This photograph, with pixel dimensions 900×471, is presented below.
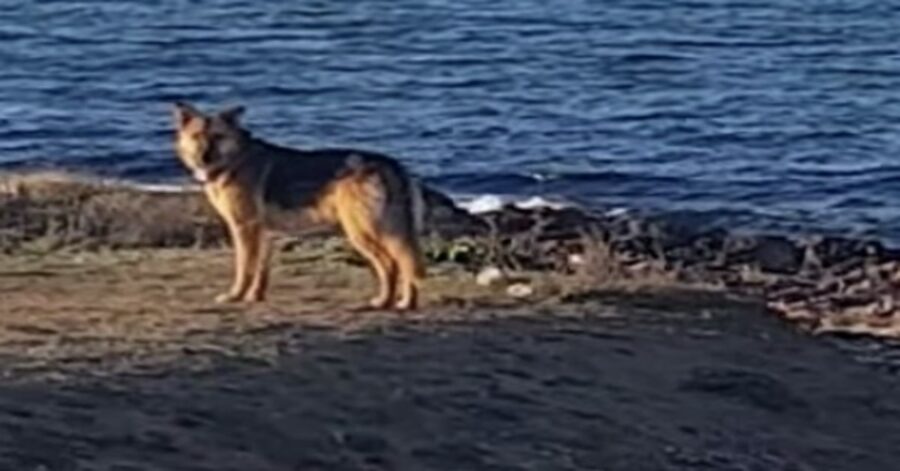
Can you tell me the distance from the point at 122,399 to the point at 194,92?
67.1ft

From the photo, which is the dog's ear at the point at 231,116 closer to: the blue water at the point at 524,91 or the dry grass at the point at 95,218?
the dry grass at the point at 95,218

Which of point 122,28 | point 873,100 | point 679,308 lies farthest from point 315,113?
point 679,308

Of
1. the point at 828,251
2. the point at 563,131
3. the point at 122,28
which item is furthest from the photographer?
the point at 122,28

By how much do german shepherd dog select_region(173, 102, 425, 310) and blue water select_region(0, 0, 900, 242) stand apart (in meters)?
9.38

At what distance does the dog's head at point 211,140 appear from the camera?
12953mm

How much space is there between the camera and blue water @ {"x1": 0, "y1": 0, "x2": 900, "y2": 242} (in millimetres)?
24422

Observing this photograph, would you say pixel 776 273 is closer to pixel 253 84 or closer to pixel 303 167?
pixel 303 167

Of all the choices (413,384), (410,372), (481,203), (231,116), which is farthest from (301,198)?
(481,203)

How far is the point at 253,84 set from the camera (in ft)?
101

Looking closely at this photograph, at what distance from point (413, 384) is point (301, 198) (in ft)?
7.37

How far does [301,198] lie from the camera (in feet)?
42.3

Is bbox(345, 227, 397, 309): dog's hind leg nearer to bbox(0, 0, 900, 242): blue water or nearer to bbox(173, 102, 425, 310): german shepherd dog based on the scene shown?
bbox(173, 102, 425, 310): german shepherd dog

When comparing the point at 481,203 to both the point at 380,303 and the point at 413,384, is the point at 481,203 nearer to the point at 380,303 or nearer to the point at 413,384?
the point at 380,303

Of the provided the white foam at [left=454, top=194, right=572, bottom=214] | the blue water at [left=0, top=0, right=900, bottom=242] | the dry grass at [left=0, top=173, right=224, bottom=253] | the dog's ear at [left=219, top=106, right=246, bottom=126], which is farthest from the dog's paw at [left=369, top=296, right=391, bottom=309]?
the blue water at [left=0, top=0, right=900, bottom=242]
